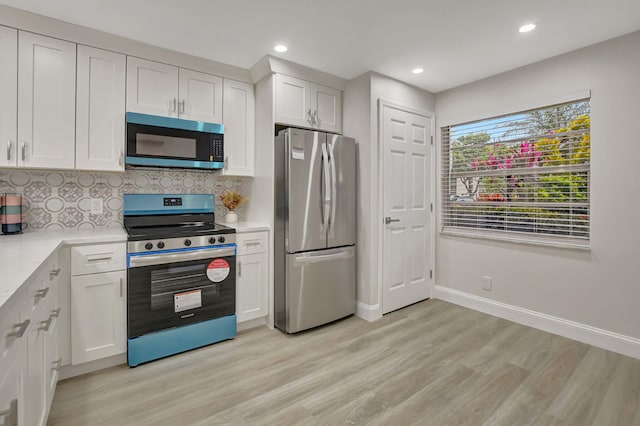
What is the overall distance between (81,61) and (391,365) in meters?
3.26

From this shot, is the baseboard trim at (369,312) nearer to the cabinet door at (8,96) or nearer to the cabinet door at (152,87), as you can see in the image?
the cabinet door at (152,87)

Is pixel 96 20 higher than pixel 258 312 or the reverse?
higher

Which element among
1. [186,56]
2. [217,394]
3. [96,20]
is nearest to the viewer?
[217,394]

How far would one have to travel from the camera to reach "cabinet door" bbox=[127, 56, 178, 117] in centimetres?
252

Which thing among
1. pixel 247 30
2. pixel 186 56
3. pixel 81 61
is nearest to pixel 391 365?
pixel 247 30

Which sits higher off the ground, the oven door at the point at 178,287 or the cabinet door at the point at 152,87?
the cabinet door at the point at 152,87

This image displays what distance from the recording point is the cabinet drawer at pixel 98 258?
6.75ft

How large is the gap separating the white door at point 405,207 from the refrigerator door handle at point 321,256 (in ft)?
1.37

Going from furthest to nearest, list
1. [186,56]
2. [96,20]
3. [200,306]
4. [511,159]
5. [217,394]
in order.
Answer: [511,159] < [186,56] < [200,306] < [96,20] < [217,394]

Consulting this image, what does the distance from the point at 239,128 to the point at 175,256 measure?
4.61 feet

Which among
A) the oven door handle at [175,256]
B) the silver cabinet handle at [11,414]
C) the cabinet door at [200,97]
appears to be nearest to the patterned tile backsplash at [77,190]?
the cabinet door at [200,97]

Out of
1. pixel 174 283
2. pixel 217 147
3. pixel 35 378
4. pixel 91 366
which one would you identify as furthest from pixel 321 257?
pixel 35 378

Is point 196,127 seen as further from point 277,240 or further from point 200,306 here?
point 200,306

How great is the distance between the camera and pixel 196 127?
276cm
